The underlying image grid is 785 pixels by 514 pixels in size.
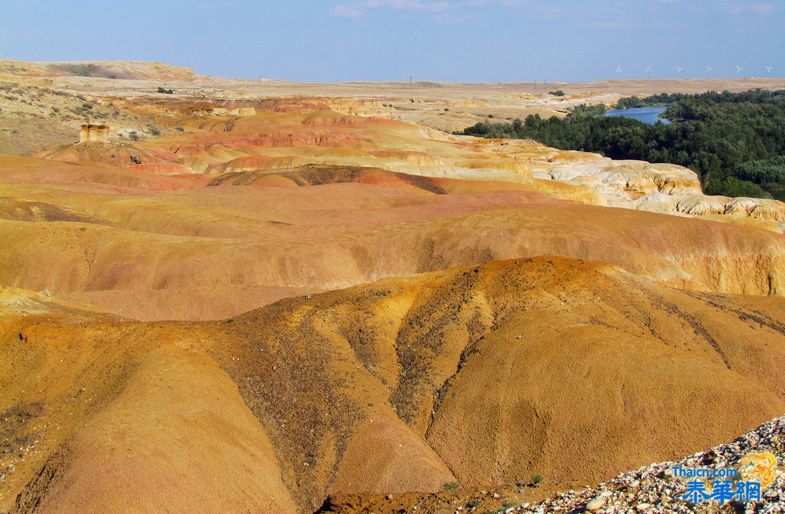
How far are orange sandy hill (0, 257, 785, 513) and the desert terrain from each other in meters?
0.06

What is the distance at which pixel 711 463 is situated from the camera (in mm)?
13922

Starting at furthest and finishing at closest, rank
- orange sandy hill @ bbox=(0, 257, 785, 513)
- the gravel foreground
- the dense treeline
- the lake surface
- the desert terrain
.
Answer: the lake surface → the dense treeline → the desert terrain → orange sandy hill @ bbox=(0, 257, 785, 513) → the gravel foreground

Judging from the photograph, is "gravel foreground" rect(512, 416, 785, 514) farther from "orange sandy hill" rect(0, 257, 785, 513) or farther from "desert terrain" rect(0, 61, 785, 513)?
"orange sandy hill" rect(0, 257, 785, 513)

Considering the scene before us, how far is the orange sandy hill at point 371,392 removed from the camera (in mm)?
17078

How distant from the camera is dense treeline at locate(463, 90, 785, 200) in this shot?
77.0 meters

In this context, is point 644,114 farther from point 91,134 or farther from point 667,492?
point 667,492

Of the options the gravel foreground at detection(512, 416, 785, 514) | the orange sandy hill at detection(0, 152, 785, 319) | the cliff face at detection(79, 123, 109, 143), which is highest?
the cliff face at detection(79, 123, 109, 143)

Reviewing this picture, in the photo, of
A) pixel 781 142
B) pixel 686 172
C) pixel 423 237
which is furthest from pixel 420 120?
pixel 423 237

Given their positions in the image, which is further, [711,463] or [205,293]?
[205,293]

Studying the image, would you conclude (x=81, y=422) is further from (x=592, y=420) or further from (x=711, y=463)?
(x=711, y=463)

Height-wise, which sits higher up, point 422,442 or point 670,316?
point 670,316

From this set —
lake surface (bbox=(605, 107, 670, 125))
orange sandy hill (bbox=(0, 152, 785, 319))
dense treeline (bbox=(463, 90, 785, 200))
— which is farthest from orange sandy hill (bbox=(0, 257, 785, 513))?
lake surface (bbox=(605, 107, 670, 125))

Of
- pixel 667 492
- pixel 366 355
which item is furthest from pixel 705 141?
pixel 667 492

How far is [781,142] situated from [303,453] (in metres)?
86.5
